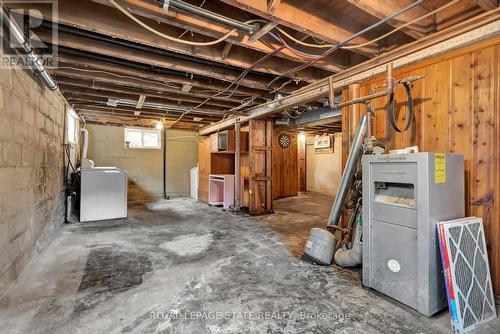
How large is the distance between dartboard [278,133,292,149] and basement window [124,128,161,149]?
3.78 metres

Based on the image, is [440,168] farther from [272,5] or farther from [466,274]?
[272,5]

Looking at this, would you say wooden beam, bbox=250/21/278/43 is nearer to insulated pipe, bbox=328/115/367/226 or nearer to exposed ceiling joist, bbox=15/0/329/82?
exposed ceiling joist, bbox=15/0/329/82

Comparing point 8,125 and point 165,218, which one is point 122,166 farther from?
point 8,125

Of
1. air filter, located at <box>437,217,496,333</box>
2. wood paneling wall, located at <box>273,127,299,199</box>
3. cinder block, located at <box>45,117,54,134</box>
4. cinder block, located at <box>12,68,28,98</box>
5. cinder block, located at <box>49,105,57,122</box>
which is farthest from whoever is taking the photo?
wood paneling wall, located at <box>273,127,299,199</box>

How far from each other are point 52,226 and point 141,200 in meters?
3.60

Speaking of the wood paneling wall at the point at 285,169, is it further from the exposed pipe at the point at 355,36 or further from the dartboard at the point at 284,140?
the exposed pipe at the point at 355,36

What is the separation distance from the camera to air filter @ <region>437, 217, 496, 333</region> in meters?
1.52

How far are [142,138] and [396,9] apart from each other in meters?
6.86

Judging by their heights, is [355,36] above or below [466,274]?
above

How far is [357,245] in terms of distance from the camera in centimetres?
225

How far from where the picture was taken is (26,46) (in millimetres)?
1952

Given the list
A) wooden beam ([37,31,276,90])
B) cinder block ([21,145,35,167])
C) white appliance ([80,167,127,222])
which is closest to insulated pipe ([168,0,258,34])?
wooden beam ([37,31,276,90])

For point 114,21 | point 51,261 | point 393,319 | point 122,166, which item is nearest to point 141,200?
point 122,166

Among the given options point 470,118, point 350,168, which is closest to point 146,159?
point 350,168
